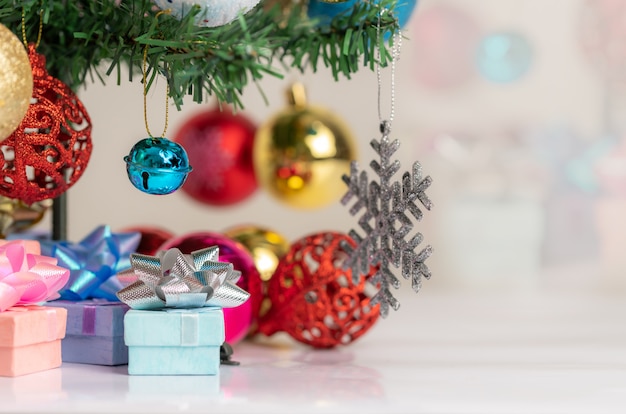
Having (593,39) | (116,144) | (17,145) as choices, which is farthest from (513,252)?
(17,145)

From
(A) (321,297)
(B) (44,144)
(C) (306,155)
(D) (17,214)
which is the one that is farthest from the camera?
(C) (306,155)

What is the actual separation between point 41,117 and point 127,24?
0.11 metres

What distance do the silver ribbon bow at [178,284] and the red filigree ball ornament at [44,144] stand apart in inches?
4.1

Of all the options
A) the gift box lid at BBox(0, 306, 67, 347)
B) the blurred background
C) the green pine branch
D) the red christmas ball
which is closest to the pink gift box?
the gift box lid at BBox(0, 306, 67, 347)

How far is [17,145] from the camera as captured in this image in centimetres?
77

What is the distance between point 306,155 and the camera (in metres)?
1.25

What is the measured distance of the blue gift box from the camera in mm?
740

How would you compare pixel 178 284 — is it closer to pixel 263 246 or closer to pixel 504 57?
pixel 263 246

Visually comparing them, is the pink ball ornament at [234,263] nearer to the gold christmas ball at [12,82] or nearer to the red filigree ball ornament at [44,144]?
the red filigree ball ornament at [44,144]

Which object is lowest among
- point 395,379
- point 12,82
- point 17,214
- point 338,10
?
point 395,379

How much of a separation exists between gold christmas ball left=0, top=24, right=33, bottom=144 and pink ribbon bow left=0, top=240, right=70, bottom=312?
0.13 m

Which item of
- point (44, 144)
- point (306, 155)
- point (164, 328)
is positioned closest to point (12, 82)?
point (44, 144)

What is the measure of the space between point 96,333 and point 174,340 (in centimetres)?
10

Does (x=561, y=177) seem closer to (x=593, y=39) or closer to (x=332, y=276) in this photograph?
(x=593, y=39)
